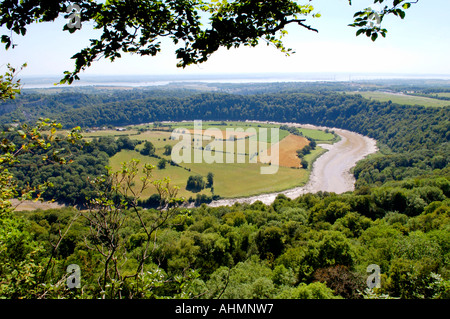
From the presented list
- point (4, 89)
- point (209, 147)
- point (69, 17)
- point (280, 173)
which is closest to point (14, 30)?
point (69, 17)

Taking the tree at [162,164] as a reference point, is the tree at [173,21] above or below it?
above

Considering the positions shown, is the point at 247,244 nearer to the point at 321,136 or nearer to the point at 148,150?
the point at 148,150

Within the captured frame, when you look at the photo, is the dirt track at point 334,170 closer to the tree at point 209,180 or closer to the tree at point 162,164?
the tree at point 209,180

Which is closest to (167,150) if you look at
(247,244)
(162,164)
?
(162,164)

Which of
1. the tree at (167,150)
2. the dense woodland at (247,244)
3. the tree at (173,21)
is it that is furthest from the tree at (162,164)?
the tree at (173,21)

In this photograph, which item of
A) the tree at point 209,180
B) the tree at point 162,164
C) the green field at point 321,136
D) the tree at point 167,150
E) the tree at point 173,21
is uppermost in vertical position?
the tree at point 173,21

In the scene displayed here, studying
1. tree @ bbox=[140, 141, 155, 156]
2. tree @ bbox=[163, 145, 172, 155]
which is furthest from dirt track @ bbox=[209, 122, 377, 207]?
tree @ bbox=[140, 141, 155, 156]

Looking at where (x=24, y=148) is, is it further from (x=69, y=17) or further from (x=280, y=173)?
(x=280, y=173)

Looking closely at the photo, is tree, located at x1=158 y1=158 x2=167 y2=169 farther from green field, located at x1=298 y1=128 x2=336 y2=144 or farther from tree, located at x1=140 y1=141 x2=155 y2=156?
green field, located at x1=298 y1=128 x2=336 y2=144
